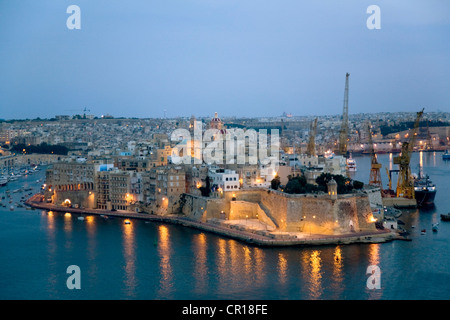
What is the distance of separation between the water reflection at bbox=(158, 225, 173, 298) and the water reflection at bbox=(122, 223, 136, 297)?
0.49 metres

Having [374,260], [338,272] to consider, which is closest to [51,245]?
[338,272]

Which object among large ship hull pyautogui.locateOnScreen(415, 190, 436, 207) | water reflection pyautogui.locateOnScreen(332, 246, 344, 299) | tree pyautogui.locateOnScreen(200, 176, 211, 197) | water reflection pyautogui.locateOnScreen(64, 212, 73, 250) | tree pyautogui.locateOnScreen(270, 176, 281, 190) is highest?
tree pyautogui.locateOnScreen(270, 176, 281, 190)

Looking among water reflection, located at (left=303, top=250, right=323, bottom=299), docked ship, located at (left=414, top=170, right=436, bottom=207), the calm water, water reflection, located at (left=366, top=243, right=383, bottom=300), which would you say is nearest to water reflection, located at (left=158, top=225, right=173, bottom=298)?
the calm water

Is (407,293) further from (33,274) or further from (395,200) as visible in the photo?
(395,200)

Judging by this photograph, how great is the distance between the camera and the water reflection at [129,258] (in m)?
11.0

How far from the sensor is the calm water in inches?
422

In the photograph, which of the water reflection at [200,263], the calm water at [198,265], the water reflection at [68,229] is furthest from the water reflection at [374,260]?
the water reflection at [68,229]

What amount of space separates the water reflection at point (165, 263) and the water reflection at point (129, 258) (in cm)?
49

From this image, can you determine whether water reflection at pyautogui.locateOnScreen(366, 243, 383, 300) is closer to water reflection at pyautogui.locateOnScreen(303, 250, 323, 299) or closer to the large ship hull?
water reflection at pyautogui.locateOnScreen(303, 250, 323, 299)

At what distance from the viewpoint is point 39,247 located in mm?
13891
